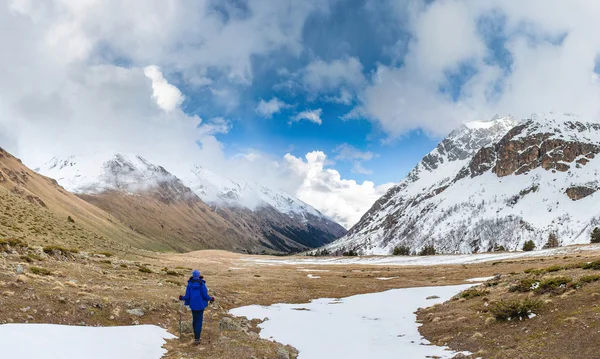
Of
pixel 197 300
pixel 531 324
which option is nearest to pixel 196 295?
pixel 197 300

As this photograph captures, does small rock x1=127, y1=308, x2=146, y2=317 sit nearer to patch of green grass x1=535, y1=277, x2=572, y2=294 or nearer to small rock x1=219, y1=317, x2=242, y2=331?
small rock x1=219, y1=317, x2=242, y2=331

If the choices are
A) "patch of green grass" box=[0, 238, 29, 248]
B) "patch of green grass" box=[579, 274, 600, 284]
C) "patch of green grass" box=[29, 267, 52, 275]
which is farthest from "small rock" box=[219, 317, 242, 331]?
"patch of green grass" box=[0, 238, 29, 248]

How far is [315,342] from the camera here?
18.0 meters

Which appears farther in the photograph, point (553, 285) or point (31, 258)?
point (31, 258)

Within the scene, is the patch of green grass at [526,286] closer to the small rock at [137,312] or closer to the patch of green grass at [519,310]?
the patch of green grass at [519,310]

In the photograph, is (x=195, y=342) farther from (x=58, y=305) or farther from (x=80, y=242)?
(x=80, y=242)

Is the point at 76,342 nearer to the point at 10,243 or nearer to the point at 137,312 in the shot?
the point at 137,312

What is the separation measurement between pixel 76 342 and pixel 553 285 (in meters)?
22.5

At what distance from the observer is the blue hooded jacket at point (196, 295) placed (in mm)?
16656

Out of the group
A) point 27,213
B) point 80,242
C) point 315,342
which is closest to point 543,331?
point 315,342

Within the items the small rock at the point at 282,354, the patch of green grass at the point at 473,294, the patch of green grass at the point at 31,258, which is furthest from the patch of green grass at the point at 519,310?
the patch of green grass at the point at 31,258

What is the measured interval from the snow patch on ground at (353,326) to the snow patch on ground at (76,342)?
6.41m

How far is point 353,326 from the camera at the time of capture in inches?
842

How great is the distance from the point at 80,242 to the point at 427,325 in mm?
68278
